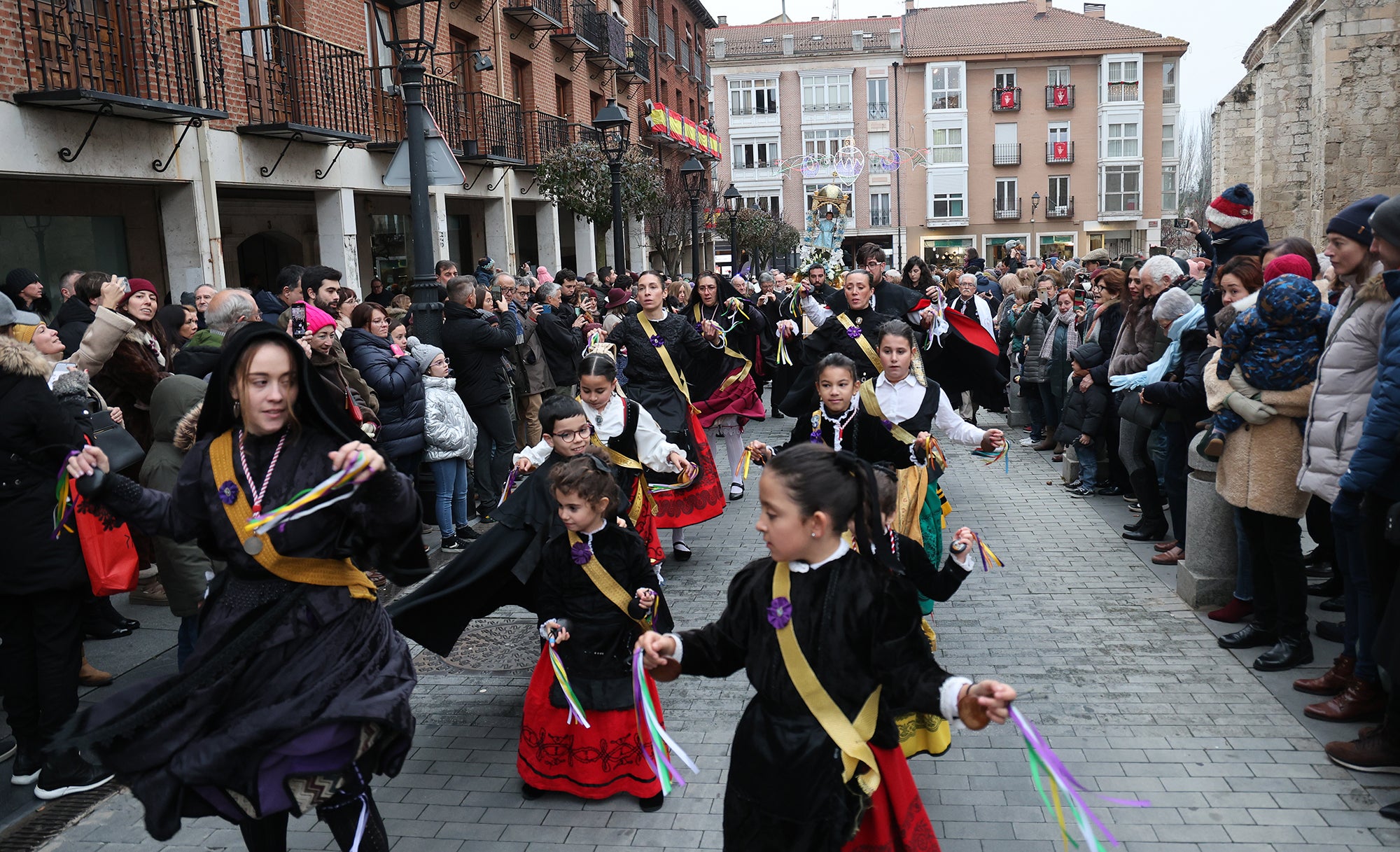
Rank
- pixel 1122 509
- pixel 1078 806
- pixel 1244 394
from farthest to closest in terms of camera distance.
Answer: pixel 1122 509, pixel 1244 394, pixel 1078 806

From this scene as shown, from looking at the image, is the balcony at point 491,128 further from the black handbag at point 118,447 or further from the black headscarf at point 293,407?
the black headscarf at point 293,407

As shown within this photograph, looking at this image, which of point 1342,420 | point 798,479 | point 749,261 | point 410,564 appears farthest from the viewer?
point 749,261

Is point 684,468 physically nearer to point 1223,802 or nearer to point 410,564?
point 410,564

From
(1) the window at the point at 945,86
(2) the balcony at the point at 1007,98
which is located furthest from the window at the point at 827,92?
(2) the balcony at the point at 1007,98

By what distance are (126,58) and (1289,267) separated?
10.6 m

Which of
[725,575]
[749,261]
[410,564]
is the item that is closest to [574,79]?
[749,261]

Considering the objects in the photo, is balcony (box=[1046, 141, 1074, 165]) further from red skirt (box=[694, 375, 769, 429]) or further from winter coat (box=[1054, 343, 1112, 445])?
red skirt (box=[694, 375, 769, 429])

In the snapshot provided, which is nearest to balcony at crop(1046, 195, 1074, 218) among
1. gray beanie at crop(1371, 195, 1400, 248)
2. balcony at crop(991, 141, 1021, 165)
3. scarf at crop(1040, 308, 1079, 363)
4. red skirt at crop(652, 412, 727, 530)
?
balcony at crop(991, 141, 1021, 165)

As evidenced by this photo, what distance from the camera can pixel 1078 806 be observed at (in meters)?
2.59

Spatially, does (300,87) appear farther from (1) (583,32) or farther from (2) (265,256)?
(1) (583,32)

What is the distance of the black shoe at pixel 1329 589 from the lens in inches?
245

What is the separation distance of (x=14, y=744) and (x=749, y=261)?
37.7m

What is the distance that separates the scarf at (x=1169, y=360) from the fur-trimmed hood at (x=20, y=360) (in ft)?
20.5

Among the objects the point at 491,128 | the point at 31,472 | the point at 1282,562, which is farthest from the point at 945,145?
the point at 31,472
